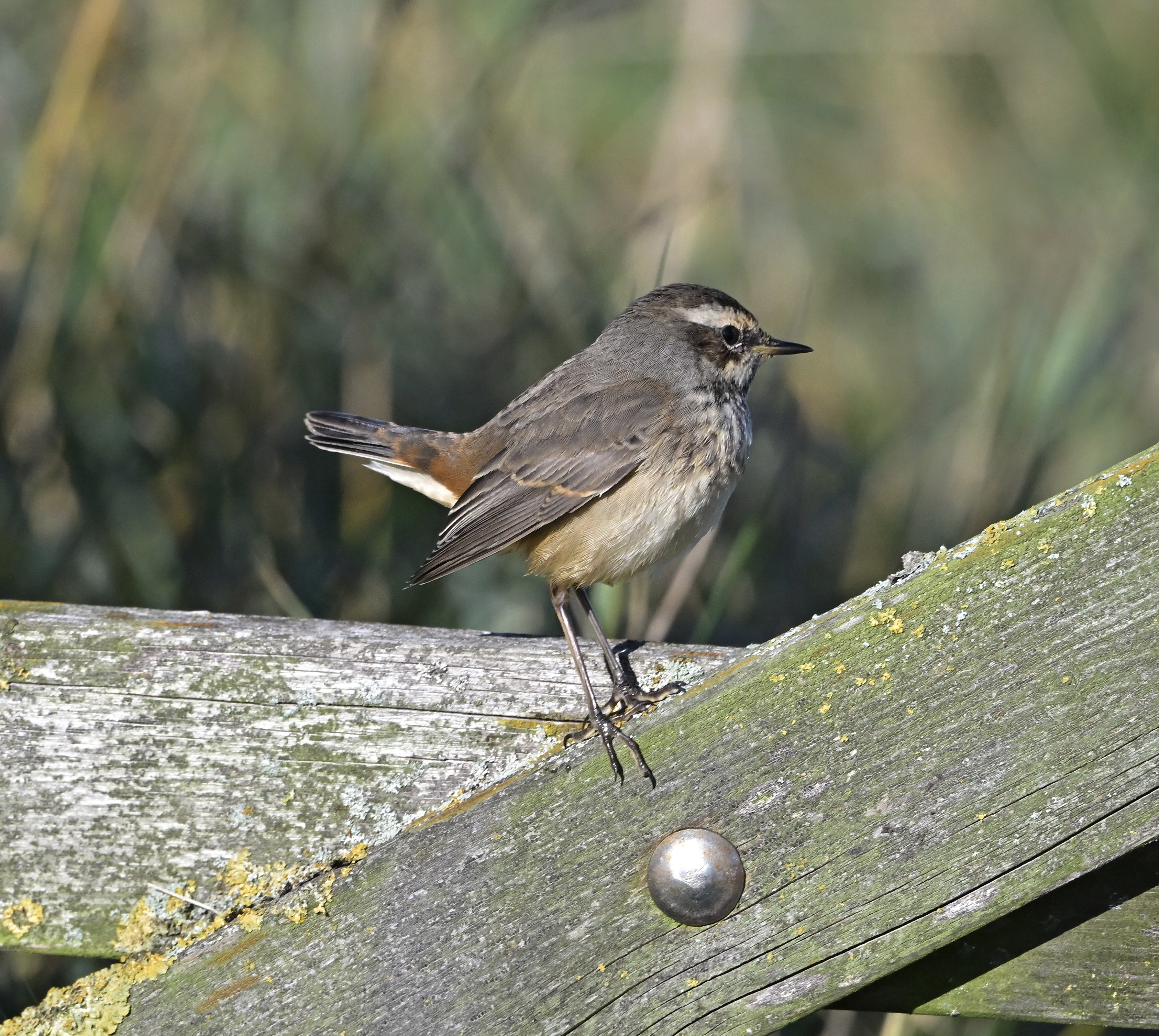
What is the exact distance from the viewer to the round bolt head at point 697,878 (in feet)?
6.13

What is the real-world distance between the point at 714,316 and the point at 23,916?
2.49 m

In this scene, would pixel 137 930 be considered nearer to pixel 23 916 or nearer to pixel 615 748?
pixel 23 916

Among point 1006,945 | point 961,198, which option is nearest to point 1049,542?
point 1006,945

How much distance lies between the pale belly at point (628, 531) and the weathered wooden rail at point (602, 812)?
1.08 meters

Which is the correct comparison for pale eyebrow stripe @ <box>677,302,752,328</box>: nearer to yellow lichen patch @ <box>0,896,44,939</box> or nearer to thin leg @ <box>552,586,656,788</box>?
thin leg @ <box>552,586,656,788</box>

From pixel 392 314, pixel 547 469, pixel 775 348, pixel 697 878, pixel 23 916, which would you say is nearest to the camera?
pixel 697 878

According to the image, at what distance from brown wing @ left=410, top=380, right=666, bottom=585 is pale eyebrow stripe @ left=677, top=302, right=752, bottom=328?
0.29 metres

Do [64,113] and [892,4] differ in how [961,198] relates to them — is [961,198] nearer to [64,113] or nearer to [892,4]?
[892,4]

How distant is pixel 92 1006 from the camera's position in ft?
6.58

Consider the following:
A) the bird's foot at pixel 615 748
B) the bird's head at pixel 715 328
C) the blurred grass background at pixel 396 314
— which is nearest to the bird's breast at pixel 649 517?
the blurred grass background at pixel 396 314

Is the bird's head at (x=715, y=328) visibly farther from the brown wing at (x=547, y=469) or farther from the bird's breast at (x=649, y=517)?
the bird's breast at (x=649, y=517)

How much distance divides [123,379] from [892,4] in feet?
13.7

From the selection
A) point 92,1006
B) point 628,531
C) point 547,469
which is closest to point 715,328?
point 547,469

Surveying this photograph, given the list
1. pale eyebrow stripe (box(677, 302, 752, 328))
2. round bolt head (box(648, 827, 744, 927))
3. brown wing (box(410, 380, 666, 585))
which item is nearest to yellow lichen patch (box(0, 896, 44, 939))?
round bolt head (box(648, 827, 744, 927))
